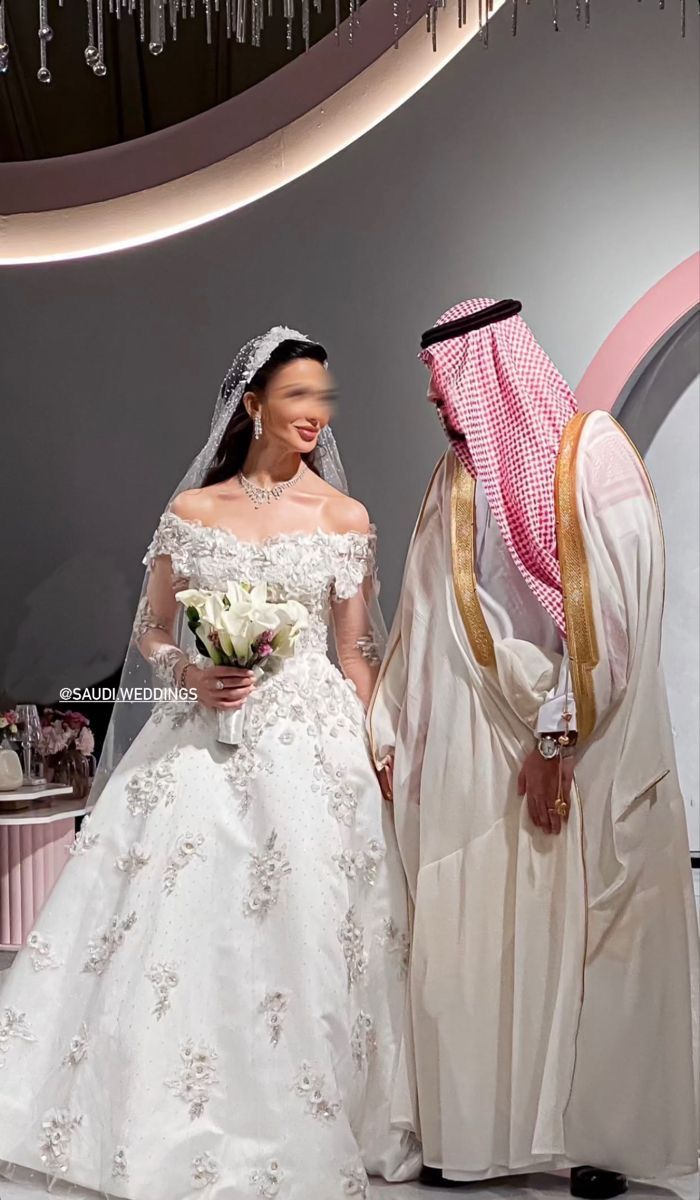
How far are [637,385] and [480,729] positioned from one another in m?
1.82

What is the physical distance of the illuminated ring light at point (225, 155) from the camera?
4305 mm

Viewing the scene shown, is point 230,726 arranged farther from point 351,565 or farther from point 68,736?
point 68,736

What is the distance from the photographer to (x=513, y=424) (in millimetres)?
3035

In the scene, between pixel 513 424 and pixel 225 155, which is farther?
pixel 225 155

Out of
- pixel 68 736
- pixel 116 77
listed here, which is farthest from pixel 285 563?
pixel 116 77

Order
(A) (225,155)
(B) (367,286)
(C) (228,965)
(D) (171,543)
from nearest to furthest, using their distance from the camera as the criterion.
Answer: (C) (228,965) → (D) (171,543) → (B) (367,286) → (A) (225,155)

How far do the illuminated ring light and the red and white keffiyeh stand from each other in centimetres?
156

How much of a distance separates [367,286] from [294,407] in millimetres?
1211

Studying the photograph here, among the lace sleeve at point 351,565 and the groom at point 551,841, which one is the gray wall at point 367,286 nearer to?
the lace sleeve at point 351,565

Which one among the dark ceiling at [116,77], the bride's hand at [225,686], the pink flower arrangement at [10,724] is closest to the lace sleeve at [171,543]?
the bride's hand at [225,686]

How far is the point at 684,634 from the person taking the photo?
4352 millimetres

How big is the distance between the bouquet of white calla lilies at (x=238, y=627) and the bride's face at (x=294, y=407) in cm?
48

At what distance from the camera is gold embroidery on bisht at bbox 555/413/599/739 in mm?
2809

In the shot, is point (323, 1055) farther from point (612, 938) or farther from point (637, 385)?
point (637, 385)
